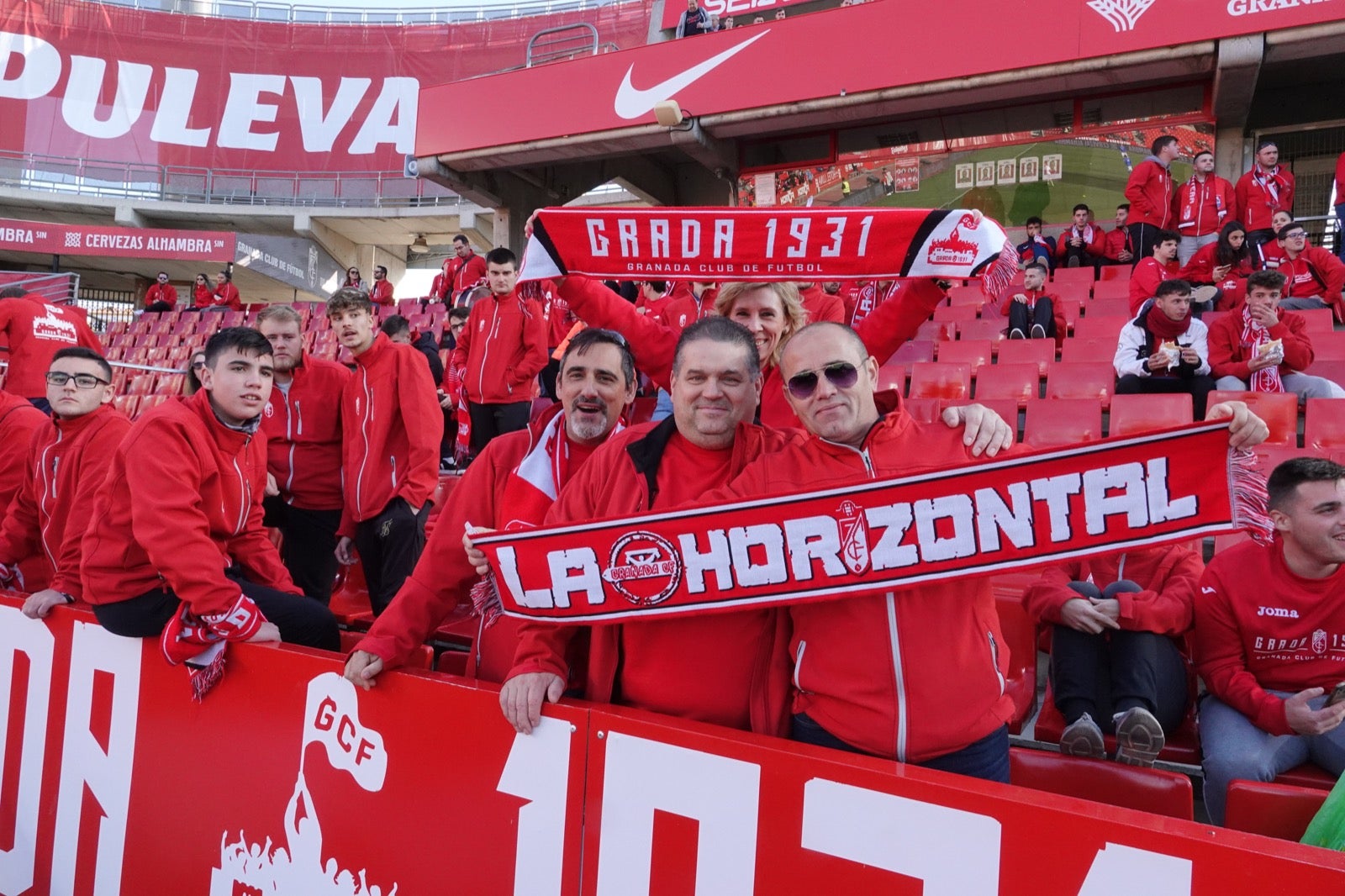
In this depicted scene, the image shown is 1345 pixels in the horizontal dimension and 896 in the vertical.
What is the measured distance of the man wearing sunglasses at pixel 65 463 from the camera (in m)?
3.21

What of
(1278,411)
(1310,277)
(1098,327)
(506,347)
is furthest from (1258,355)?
(506,347)

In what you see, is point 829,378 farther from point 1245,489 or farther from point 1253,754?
point 1253,754

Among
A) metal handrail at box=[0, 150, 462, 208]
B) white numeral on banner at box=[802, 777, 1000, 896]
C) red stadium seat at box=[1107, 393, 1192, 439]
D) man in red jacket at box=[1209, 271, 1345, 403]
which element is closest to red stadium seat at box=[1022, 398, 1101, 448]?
red stadium seat at box=[1107, 393, 1192, 439]

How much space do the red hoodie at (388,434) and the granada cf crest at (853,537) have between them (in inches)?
93.7

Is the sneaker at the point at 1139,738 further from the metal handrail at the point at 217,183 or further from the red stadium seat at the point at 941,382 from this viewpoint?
the metal handrail at the point at 217,183

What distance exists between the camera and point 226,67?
24.0 metres

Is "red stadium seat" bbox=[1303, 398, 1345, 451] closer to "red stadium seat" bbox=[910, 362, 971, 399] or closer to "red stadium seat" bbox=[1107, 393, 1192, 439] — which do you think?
"red stadium seat" bbox=[1107, 393, 1192, 439]

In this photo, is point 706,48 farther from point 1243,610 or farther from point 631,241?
point 1243,610

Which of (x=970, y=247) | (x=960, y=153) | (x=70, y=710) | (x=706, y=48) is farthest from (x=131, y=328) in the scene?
(x=970, y=247)

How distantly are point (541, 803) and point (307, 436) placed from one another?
256cm

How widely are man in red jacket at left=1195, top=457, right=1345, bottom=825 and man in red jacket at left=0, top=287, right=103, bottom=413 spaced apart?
677 cm

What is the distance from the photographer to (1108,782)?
6.13ft

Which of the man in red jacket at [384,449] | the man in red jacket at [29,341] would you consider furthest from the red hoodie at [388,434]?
the man in red jacket at [29,341]

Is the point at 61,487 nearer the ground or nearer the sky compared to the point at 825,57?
nearer the ground
